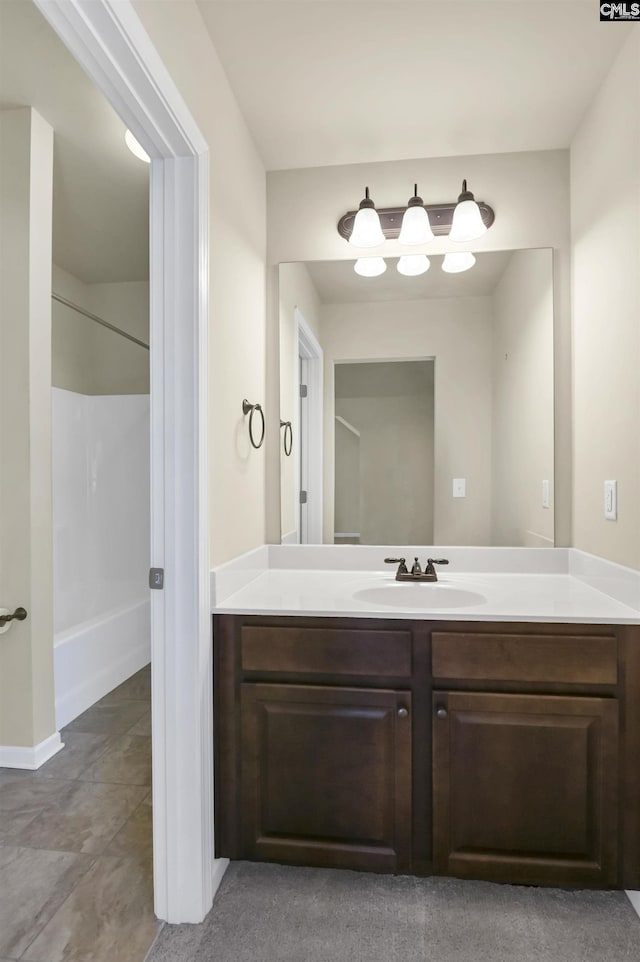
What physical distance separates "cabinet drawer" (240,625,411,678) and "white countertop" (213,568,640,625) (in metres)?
0.05

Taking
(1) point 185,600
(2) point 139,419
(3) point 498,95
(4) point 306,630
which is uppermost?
(3) point 498,95

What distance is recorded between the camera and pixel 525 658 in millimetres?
1436

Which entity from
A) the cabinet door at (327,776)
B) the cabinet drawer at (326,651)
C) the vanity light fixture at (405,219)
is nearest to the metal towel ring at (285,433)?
the vanity light fixture at (405,219)

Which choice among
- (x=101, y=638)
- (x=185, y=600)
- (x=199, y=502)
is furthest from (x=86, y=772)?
(x=199, y=502)

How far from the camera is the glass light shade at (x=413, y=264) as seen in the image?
2088 mm

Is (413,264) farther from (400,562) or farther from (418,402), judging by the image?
(400,562)

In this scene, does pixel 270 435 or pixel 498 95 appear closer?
pixel 498 95

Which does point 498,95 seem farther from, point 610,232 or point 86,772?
point 86,772

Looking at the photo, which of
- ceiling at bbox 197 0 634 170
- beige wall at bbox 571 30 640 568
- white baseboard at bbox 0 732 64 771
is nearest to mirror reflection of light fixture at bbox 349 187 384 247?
ceiling at bbox 197 0 634 170

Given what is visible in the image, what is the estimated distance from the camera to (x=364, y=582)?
1.92 metres

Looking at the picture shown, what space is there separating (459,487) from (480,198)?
3.64 ft

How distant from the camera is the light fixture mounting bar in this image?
2033 millimetres

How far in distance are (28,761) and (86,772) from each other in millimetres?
257

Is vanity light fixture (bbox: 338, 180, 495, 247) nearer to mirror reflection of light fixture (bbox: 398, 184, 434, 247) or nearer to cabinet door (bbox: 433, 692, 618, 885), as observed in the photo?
mirror reflection of light fixture (bbox: 398, 184, 434, 247)
